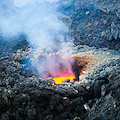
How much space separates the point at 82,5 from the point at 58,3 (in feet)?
28.8

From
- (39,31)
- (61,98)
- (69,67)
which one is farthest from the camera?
(39,31)

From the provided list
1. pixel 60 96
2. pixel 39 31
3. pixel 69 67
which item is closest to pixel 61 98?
pixel 60 96

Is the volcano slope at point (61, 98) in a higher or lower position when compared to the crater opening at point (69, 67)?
lower

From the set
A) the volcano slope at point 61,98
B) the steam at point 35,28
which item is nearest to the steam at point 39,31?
the steam at point 35,28

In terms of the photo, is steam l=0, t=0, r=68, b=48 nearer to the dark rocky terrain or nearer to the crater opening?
the crater opening

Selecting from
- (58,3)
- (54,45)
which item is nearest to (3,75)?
(54,45)

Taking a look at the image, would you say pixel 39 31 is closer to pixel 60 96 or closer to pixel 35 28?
pixel 35 28

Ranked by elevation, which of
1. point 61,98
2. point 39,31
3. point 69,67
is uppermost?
point 39,31

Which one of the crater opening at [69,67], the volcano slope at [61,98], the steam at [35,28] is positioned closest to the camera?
the volcano slope at [61,98]

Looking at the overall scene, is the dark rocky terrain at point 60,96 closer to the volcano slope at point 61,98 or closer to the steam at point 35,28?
the volcano slope at point 61,98

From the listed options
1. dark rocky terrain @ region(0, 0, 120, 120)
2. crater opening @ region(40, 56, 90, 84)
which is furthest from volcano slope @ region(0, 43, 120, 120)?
crater opening @ region(40, 56, 90, 84)

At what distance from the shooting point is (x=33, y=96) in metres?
8.48

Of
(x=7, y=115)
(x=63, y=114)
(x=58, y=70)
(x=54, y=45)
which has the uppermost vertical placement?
(x=54, y=45)

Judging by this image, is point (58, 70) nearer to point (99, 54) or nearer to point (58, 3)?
point (99, 54)
